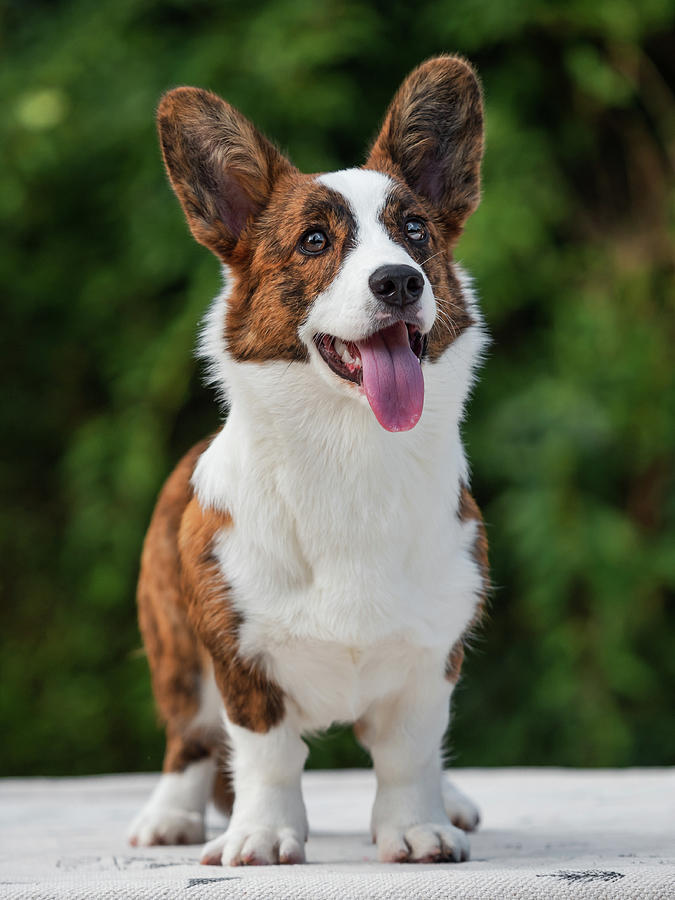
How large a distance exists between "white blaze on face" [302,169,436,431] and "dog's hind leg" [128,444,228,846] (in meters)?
0.69

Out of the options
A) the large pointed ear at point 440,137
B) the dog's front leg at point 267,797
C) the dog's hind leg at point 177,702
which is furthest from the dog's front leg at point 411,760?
the large pointed ear at point 440,137

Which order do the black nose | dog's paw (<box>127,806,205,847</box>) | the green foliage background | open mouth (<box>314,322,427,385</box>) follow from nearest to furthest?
the black nose < open mouth (<box>314,322,427,385</box>) < dog's paw (<box>127,806,205,847</box>) < the green foliage background

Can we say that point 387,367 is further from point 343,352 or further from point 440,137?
point 440,137

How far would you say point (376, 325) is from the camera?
2150mm

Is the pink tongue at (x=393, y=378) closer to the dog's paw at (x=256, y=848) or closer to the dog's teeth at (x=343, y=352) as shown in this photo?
the dog's teeth at (x=343, y=352)

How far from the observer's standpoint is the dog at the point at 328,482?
2266 mm

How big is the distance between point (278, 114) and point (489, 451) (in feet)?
4.91

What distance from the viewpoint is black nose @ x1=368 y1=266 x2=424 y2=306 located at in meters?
2.13

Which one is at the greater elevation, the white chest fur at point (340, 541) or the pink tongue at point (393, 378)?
the pink tongue at point (393, 378)

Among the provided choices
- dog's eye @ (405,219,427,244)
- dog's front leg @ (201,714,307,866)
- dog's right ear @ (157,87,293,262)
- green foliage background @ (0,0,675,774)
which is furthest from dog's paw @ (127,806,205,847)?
green foliage background @ (0,0,675,774)

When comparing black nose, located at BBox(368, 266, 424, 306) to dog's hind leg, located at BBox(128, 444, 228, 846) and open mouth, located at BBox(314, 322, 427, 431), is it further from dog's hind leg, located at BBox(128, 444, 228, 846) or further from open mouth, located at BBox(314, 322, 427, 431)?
dog's hind leg, located at BBox(128, 444, 228, 846)

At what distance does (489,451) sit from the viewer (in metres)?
4.50

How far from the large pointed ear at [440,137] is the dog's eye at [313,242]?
30 cm

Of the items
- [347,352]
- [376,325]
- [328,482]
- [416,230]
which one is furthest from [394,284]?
[328,482]
